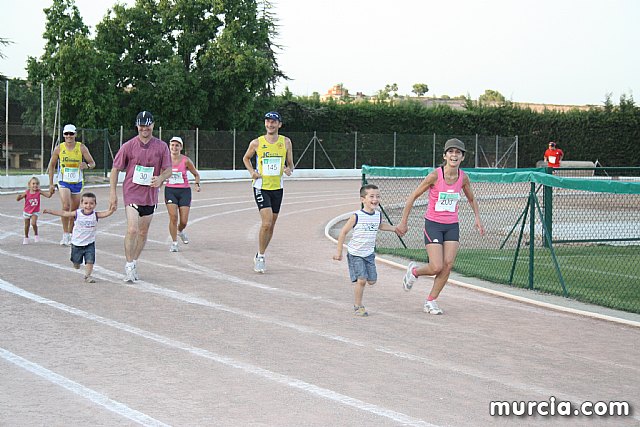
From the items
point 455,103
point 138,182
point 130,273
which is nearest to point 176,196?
point 138,182

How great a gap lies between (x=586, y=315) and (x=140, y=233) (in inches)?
221

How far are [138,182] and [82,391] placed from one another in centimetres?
558

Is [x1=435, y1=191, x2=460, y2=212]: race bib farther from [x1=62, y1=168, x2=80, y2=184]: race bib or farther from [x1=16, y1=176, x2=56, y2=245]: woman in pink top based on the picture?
[x1=16, y1=176, x2=56, y2=245]: woman in pink top

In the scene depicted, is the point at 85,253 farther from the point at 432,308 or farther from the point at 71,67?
the point at 71,67

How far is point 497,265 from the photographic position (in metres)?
15.2

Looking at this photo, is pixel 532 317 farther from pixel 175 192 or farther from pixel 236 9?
pixel 236 9

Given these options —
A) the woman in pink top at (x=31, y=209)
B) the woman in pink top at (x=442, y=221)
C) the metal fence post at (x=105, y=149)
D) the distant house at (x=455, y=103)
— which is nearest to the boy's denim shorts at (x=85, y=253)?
the woman in pink top at (x=442, y=221)

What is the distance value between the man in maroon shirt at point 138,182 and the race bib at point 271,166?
5.75ft

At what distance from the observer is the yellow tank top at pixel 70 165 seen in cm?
1617

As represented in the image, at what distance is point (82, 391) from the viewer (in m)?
6.92

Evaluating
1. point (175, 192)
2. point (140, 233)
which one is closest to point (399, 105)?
point (175, 192)

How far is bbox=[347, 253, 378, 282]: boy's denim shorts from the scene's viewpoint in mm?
10359

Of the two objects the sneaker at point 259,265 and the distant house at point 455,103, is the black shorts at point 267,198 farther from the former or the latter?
the distant house at point 455,103

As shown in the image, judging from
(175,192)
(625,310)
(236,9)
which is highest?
(236,9)
